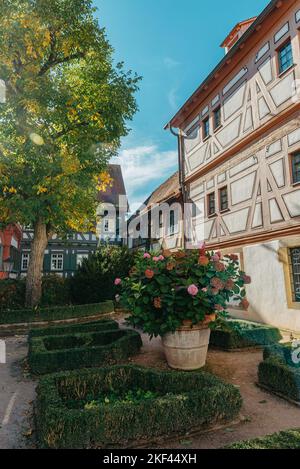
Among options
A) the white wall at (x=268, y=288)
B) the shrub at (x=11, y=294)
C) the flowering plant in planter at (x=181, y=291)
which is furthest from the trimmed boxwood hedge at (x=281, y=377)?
the shrub at (x=11, y=294)

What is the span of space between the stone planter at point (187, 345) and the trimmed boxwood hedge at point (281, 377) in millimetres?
1126

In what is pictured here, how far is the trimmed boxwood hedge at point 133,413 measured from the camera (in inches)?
120

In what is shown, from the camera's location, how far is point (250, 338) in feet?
25.1

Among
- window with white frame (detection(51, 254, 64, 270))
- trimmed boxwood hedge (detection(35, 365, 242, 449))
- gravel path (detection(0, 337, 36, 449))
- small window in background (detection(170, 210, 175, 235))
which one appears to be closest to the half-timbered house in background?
small window in background (detection(170, 210, 175, 235))

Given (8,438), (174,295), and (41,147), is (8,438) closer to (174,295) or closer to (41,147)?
(174,295)

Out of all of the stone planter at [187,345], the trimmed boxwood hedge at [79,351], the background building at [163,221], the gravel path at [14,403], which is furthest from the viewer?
the background building at [163,221]

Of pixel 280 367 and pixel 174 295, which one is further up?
pixel 174 295

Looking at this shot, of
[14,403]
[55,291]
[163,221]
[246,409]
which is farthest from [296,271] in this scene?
[163,221]

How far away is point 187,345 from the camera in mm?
5605

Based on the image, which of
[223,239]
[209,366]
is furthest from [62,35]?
[209,366]

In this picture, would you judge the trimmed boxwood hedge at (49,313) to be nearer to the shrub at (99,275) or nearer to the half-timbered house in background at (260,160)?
the shrub at (99,275)

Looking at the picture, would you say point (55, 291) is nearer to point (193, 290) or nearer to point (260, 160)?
point (193, 290)

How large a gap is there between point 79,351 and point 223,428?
377 cm

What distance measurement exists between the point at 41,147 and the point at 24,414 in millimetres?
8951
